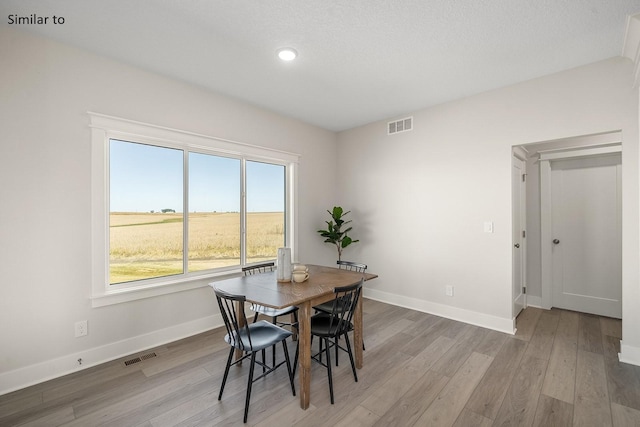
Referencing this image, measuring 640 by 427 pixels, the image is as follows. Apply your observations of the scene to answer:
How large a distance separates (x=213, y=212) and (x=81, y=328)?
5.42 feet

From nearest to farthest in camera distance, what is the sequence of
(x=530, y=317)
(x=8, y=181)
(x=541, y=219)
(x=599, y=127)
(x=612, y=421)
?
(x=612, y=421)
(x=8, y=181)
(x=599, y=127)
(x=530, y=317)
(x=541, y=219)

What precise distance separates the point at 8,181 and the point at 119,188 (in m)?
0.76

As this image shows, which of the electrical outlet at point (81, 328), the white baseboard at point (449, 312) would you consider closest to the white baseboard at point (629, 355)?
the white baseboard at point (449, 312)

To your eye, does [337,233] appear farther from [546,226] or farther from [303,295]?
[546,226]

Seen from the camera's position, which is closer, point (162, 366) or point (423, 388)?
point (423, 388)

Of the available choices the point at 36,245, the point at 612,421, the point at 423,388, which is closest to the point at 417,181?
the point at 423,388

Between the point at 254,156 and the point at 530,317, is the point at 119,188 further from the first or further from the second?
the point at 530,317

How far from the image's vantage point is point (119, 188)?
2830 millimetres

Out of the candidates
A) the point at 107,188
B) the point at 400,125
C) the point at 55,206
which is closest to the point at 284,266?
the point at 107,188

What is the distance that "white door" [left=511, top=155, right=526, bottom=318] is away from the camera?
3.50 meters

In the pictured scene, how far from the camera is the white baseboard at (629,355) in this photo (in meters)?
2.52

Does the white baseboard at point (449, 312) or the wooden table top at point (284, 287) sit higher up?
the wooden table top at point (284, 287)

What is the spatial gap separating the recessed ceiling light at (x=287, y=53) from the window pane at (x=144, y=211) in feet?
5.23

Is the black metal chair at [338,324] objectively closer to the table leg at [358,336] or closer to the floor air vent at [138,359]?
the table leg at [358,336]
